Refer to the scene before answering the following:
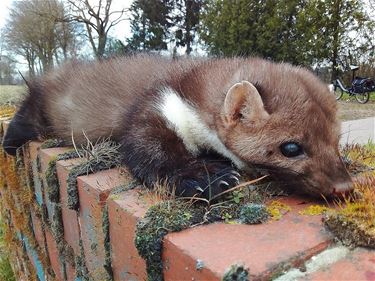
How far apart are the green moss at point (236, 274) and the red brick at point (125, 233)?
33 cm

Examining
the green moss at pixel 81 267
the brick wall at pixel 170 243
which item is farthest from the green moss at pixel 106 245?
the green moss at pixel 81 267

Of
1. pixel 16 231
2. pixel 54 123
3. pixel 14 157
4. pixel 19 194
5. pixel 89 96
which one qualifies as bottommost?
pixel 16 231

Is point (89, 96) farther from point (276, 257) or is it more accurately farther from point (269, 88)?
point (276, 257)

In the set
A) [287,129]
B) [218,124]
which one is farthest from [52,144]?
[287,129]

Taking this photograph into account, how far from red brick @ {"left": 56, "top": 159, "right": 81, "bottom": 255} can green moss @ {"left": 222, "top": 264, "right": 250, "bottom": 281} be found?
893mm

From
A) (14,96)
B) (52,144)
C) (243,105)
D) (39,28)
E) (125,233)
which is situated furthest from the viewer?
(39,28)

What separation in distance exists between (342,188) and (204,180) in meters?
0.39

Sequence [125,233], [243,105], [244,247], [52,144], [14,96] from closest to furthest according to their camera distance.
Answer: [244,247], [125,233], [243,105], [52,144], [14,96]

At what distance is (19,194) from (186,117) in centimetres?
158

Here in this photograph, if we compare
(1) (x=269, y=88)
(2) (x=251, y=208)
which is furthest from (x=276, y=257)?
(1) (x=269, y=88)

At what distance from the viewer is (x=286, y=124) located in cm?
127

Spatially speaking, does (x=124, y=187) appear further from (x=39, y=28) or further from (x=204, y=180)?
(x=39, y=28)

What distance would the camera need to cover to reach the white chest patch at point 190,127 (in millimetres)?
1470

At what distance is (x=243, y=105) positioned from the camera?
1.36m
